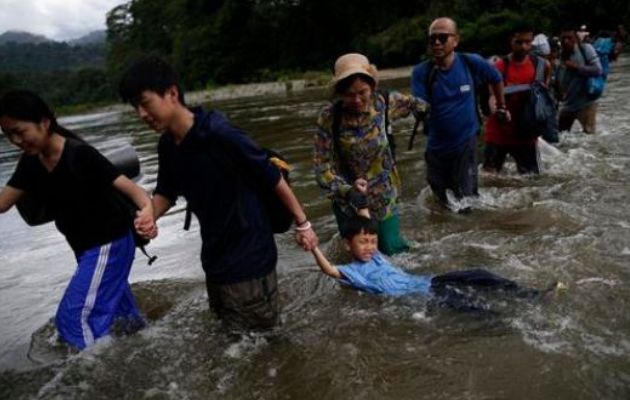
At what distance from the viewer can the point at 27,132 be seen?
Answer: 323 centimetres

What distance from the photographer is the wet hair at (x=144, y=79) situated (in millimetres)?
2791

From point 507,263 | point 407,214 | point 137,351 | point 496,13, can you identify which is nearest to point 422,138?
point 407,214

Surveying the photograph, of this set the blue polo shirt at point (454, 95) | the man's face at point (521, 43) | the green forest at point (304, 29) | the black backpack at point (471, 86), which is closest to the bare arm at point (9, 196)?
the black backpack at point (471, 86)

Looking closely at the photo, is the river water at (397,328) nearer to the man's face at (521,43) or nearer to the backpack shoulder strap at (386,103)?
the backpack shoulder strap at (386,103)

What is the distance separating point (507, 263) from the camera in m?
4.70

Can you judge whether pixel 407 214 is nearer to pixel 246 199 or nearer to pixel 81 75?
pixel 246 199

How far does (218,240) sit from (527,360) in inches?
67.0

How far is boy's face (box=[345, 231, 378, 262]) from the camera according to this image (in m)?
3.97

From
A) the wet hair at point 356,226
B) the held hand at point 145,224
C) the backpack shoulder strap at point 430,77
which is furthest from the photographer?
the backpack shoulder strap at point 430,77

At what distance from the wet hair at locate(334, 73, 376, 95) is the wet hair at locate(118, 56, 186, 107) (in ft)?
4.12

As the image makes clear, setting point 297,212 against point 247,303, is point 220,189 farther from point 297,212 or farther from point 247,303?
point 247,303

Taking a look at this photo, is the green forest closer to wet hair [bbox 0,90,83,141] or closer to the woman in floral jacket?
the woman in floral jacket

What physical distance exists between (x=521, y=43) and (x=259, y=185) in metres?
4.17

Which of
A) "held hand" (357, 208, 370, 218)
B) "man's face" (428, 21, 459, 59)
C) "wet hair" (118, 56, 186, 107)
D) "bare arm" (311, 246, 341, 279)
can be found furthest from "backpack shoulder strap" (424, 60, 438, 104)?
"wet hair" (118, 56, 186, 107)
